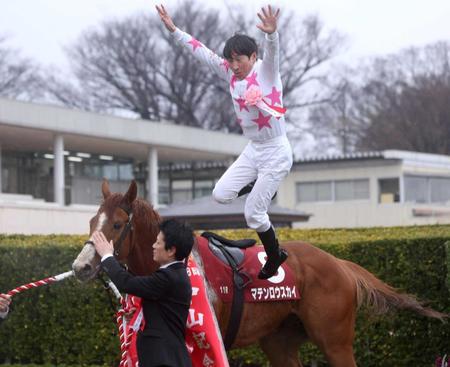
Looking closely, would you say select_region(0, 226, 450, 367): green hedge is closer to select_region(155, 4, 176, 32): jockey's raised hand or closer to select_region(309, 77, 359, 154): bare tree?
select_region(155, 4, 176, 32): jockey's raised hand

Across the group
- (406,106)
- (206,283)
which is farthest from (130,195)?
(406,106)

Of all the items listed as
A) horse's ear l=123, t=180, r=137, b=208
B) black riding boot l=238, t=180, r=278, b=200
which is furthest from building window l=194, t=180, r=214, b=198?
horse's ear l=123, t=180, r=137, b=208

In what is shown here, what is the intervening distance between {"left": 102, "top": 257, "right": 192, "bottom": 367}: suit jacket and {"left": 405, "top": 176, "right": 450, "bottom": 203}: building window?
34.5 metres

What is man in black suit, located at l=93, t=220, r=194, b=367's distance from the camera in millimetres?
5668

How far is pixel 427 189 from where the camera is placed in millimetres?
41438

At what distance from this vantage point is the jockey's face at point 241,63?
700 cm

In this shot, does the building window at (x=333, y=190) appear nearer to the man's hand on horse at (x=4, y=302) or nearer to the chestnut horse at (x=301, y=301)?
the chestnut horse at (x=301, y=301)

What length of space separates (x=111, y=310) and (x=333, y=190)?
2962cm

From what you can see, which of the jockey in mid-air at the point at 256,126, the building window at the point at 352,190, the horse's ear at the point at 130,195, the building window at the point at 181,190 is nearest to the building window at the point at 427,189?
the building window at the point at 352,190

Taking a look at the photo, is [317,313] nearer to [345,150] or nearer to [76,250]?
[76,250]

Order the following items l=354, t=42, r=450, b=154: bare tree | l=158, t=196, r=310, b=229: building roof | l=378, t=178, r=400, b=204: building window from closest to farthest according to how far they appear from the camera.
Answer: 1. l=158, t=196, r=310, b=229: building roof
2. l=378, t=178, r=400, b=204: building window
3. l=354, t=42, r=450, b=154: bare tree

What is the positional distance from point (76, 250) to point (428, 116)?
49851mm

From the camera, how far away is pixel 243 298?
290 inches

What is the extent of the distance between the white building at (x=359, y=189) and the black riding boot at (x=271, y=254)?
1212 inches
